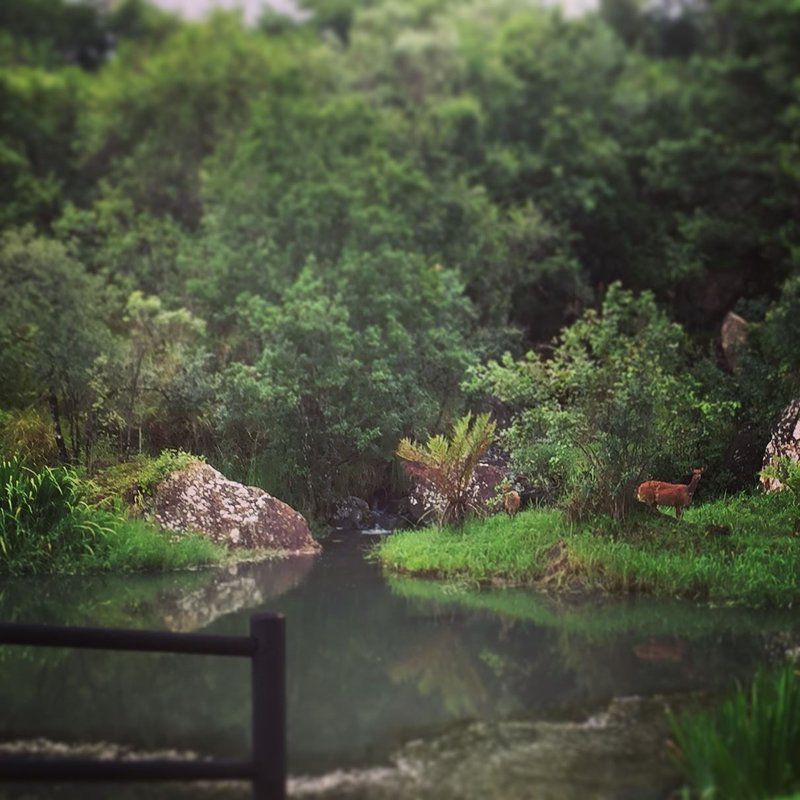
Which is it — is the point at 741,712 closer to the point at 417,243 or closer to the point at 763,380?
the point at 763,380

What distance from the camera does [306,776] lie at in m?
5.25

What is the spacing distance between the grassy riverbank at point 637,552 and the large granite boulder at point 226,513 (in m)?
1.20

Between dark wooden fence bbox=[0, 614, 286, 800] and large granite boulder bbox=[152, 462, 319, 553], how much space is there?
24.0ft

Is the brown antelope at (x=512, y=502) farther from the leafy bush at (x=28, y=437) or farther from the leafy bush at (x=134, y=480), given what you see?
the leafy bush at (x=28, y=437)

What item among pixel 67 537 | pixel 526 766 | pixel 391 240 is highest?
pixel 391 240

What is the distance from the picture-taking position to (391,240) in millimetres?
18984

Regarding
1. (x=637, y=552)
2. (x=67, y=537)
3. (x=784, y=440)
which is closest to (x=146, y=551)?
(x=67, y=537)

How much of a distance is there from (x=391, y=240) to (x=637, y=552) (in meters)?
10.2

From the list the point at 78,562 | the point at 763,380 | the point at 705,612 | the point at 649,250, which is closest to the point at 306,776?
the point at 705,612

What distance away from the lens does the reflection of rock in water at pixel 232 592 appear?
353 inches

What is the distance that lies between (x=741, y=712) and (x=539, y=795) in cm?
102

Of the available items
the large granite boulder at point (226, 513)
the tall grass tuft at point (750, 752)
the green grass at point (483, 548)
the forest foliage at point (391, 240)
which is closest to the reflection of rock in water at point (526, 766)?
the tall grass tuft at point (750, 752)

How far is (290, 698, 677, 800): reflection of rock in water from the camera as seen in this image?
5.00 metres

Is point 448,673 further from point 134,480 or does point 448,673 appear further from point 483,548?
point 134,480
